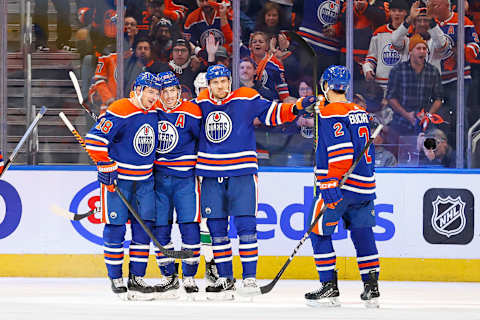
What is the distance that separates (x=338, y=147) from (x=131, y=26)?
2.73 m

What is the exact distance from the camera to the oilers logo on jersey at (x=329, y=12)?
7266 millimetres

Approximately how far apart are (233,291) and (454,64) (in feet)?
8.74

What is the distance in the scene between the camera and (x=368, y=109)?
285 inches

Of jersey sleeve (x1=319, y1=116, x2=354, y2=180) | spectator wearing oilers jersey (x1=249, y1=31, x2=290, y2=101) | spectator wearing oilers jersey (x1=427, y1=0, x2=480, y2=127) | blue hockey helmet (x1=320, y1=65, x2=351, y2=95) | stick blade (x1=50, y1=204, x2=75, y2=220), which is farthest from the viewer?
spectator wearing oilers jersey (x1=249, y1=31, x2=290, y2=101)

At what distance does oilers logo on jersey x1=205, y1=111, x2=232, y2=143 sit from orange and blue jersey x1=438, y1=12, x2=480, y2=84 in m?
2.30

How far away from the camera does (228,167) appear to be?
18.0 ft

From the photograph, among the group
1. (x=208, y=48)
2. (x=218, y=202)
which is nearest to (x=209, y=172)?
(x=218, y=202)

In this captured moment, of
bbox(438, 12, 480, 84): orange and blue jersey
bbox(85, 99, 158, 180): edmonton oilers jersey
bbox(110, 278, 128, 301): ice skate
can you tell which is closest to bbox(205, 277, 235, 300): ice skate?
bbox(110, 278, 128, 301): ice skate

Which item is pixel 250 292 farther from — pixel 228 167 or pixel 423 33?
pixel 423 33

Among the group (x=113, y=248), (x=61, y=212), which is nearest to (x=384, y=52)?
(x=61, y=212)

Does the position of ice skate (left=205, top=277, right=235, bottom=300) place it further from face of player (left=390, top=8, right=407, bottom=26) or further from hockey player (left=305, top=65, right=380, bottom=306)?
face of player (left=390, top=8, right=407, bottom=26)

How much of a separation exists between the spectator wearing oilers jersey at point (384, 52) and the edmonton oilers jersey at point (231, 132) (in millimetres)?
1871

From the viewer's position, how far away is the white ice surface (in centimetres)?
484

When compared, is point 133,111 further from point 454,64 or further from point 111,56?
point 454,64
